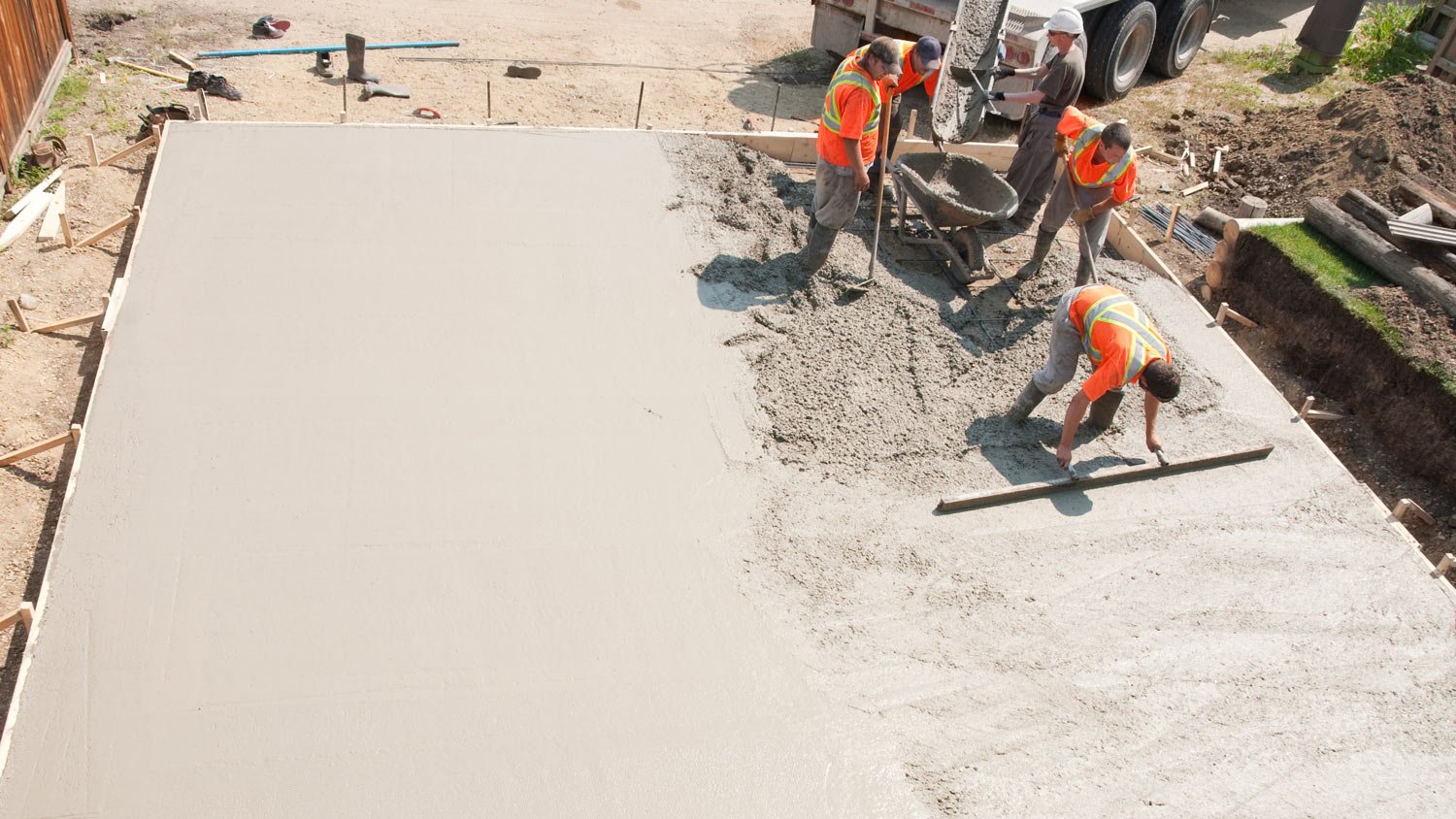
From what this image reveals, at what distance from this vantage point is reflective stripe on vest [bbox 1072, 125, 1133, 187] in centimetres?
561

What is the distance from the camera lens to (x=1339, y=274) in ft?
20.6

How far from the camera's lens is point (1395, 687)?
13.5 ft

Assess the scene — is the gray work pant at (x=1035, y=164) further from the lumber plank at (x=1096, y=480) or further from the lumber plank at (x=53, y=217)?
the lumber plank at (x=53, y=217)

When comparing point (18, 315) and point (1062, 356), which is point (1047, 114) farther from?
point (18, 315)

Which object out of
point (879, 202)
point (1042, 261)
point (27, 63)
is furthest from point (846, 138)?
point (27, 63)

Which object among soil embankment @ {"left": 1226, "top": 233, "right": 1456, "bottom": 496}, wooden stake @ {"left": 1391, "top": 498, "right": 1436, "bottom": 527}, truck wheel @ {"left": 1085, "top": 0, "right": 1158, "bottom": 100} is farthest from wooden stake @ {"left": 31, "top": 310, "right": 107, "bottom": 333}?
truck wheel @ {"left": 1085, "top": 0, "right": 1158, "bottom": 100}

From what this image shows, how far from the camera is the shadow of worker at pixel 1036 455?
15.7 feet

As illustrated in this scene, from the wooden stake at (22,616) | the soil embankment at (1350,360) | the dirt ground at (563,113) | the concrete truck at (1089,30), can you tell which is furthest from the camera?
the concrete truck at (1089,30)

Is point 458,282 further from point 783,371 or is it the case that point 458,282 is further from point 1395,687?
point 1395,687

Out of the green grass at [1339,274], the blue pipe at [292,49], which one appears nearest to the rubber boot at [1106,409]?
the green grass at [1339,274]

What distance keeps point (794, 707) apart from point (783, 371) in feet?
6.39

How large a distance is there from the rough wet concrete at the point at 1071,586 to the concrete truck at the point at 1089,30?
2.78m

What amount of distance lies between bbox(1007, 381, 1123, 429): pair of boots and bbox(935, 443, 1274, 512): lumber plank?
309 millimetres

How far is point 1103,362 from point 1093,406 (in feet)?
1.80
